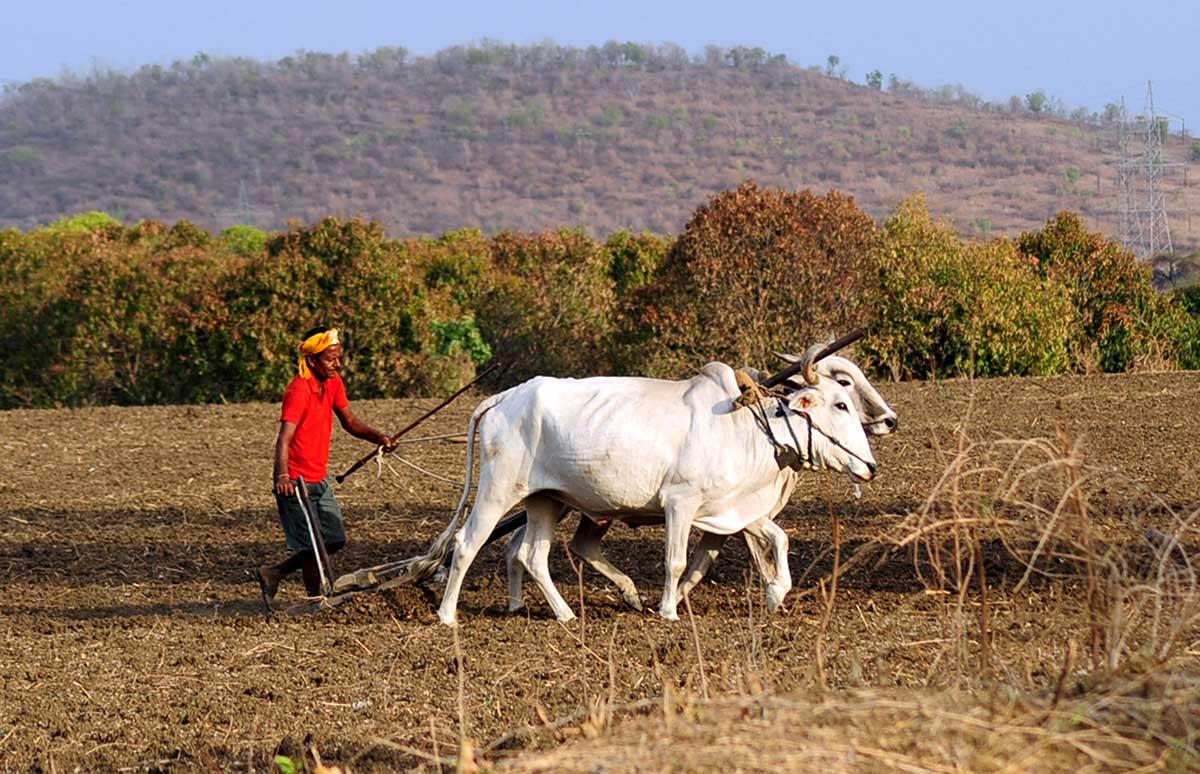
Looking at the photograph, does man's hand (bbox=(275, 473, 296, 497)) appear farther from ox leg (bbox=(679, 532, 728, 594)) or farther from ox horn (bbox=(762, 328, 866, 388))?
ox horn (bbox=(762, 328, 866, 388))

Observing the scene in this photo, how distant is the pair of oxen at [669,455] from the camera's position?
912 cm

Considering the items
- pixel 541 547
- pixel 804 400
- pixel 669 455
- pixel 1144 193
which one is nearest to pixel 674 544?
pixel 669 455

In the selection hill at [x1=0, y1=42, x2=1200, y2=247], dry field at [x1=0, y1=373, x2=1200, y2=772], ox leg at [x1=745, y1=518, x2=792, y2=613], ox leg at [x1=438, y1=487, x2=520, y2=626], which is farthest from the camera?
hill at [x1=0, y1=42, x2=1200, y2=247]

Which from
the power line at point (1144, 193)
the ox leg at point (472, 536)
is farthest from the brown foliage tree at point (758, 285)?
the power line at point (1144, 193)

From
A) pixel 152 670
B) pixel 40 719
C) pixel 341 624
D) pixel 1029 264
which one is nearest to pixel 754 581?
pixel 341 624

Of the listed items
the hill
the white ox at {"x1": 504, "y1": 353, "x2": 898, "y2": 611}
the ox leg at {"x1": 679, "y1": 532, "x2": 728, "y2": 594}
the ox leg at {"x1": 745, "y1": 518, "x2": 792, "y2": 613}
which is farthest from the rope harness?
the hill

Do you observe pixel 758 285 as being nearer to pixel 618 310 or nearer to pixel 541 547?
pixel 618 310

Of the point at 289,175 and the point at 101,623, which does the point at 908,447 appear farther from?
the point at 289,175

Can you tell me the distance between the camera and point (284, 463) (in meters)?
9.53

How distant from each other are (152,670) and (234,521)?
15.4ft

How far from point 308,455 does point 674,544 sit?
213cm

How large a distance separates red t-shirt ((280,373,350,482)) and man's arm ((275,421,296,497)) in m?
0.05

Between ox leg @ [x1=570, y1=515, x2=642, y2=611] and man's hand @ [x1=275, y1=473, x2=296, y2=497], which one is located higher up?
man's hand @ [x1=275, y1=473, x2=296, y2=497]

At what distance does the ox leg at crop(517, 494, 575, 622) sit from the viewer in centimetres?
939
